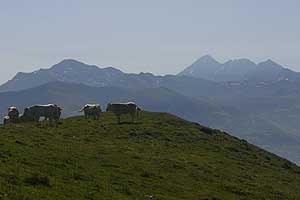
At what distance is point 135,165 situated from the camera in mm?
35938

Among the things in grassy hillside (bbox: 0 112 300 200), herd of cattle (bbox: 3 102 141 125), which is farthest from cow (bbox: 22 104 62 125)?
Result: grassy hillside (bbox: 0 112 300 200)

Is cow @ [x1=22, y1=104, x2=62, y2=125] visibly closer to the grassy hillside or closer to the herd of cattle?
the herd of cattle

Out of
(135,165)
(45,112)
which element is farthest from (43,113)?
(135,165)

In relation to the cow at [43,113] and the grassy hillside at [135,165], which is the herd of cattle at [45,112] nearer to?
the cow at [43,113]

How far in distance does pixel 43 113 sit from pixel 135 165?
23137mm

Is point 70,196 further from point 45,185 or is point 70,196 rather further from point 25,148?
point 25,148

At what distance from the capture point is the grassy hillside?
25641 mm

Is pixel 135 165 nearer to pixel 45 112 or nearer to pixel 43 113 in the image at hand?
pixel 45 112

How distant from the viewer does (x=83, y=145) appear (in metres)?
40.6

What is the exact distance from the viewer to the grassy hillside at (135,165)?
84.1 ft

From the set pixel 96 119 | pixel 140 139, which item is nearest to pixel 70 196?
pixel 140 139

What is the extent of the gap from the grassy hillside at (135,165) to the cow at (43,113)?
1166mm

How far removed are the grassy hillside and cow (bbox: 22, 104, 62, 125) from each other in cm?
117

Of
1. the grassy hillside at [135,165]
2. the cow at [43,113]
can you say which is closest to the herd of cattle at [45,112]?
the cow at [43,113]
